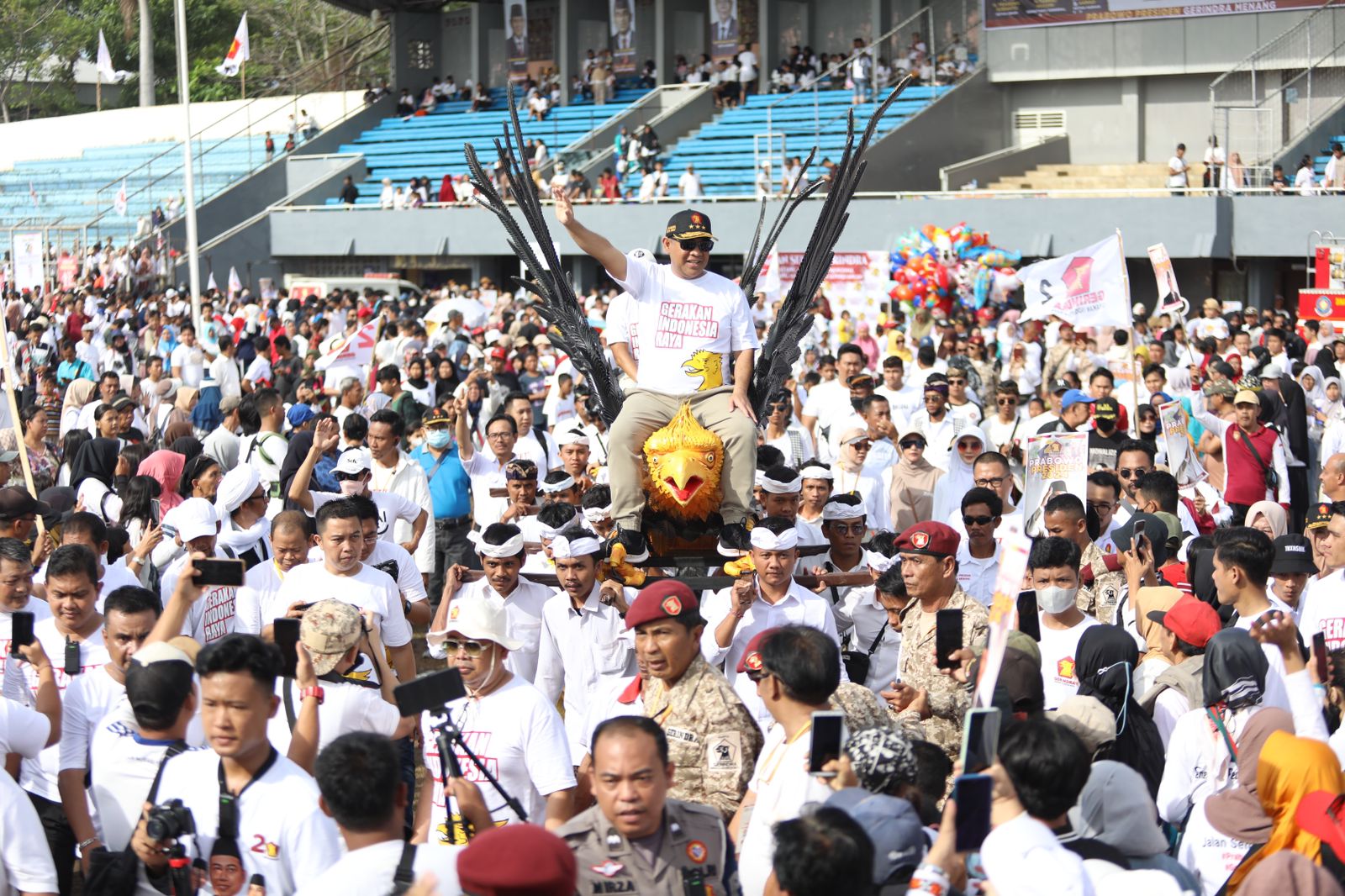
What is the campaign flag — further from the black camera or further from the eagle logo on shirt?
the black camera

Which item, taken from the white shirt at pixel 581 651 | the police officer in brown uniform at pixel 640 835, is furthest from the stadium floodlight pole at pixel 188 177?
the police officer in brown uniform at pixel 640 835

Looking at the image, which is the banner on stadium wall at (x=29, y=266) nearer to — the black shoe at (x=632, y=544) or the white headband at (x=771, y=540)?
the black shoe at (x=632, y=544)

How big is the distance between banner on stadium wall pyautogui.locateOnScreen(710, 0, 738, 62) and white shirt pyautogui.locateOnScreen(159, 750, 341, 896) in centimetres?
3124

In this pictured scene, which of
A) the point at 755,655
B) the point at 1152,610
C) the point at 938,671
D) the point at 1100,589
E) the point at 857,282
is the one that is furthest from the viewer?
the point at 857,282

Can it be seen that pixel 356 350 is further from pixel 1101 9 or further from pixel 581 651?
pixel 1101 9

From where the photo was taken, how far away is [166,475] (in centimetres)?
833

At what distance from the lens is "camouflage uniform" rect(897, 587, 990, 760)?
5.36 meters

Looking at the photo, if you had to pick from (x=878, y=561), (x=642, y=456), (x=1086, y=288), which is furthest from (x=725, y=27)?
(x=878, y=561)

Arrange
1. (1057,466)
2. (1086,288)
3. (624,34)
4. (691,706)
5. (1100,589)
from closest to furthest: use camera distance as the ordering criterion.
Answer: (691,706) < (1100,589) < (1057,466) < (1086,288) < (624,34)

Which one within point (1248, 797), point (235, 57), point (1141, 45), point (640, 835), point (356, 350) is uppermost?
point (1141, 45)

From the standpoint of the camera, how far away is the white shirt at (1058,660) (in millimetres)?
5773

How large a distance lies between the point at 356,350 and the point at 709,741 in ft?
31.0

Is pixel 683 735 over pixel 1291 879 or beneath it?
over

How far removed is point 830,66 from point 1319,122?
32.8 feet
